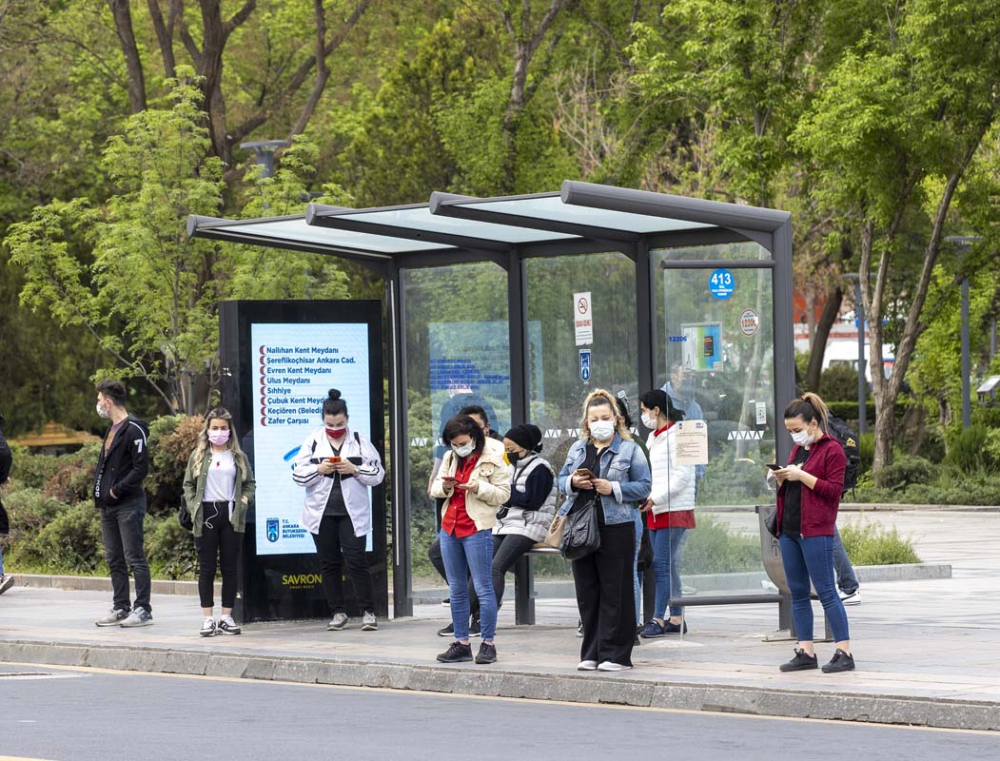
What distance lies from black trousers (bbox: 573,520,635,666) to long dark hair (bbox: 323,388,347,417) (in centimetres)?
297

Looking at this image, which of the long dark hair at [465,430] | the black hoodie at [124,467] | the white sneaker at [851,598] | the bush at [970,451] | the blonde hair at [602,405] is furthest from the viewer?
the bush at [970,451]

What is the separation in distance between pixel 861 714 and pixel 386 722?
2559 millimetres

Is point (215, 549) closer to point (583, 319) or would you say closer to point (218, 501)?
point (218, 501)

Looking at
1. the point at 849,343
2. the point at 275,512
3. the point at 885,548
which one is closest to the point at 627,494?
the point at 275,512

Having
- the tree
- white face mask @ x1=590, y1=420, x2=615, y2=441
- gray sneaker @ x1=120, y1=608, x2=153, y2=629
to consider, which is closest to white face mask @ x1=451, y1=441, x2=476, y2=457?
white face mask @ x1=590, y1=420, x2=615, y2=441

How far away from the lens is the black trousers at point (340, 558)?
539 inches

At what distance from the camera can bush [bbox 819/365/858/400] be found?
5812 centimetres

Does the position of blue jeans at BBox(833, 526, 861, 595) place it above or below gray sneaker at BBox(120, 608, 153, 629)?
above

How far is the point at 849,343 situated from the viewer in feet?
235

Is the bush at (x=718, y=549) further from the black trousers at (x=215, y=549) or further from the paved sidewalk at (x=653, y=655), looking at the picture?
the black trousers at (x=215, y=549)

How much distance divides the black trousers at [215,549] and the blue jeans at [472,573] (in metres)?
2.58

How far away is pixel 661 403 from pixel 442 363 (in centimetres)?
274

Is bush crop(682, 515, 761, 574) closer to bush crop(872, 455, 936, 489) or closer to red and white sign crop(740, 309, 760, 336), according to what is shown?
red and white sign crop(740, 309, 760, 336)

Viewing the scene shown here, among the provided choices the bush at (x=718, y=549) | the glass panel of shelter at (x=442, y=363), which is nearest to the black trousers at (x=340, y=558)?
the glass panel of shelter at (x=442, y=363)
